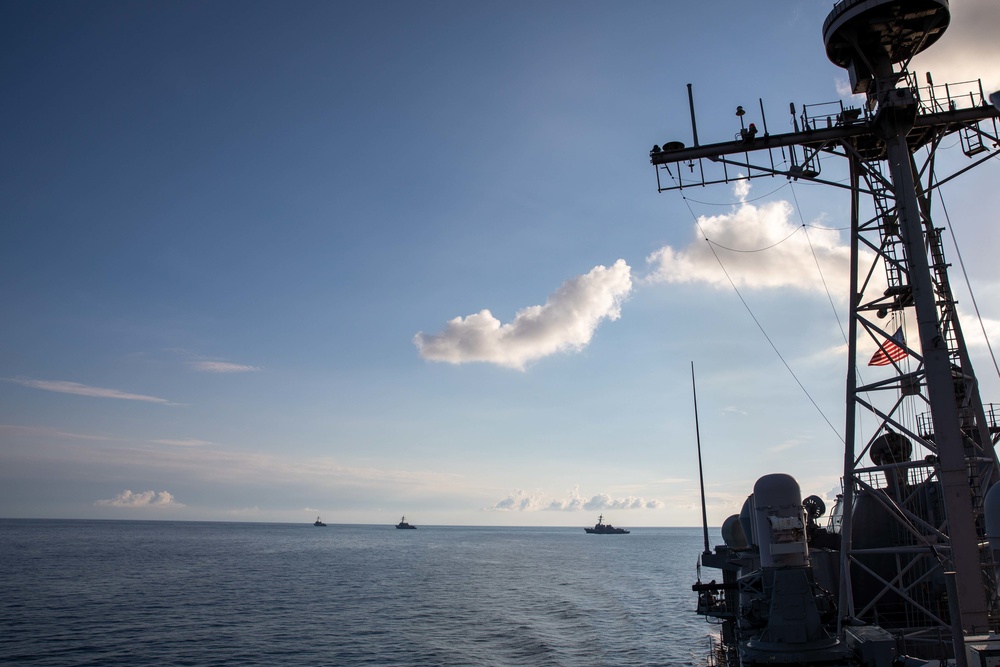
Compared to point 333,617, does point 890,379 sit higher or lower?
higher

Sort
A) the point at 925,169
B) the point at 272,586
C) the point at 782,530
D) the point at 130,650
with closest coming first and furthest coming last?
the point at 782,530 → the point at 925,169 → the point at 130,650 → the point at 272,586

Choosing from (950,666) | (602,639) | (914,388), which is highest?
(914,388)

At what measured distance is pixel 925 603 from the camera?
72.2 feet

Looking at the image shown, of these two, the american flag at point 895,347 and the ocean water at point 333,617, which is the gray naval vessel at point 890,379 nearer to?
the american flag at point 895,347

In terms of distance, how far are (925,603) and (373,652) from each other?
29.3 m

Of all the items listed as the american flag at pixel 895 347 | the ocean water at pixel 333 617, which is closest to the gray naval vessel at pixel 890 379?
the american flag at pixel 895 347

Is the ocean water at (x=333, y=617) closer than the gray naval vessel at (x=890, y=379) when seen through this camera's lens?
No

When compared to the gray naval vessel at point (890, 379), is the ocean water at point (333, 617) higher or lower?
lower

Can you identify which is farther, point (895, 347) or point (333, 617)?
point (333, 617)

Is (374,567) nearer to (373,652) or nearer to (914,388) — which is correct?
(373,652)

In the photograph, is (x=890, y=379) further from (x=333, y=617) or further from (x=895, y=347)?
(x=333, y=617)

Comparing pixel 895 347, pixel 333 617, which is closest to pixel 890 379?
pixel 895 347

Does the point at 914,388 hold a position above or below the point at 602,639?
above

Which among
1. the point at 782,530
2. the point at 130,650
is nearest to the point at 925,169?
the point at 782,530
